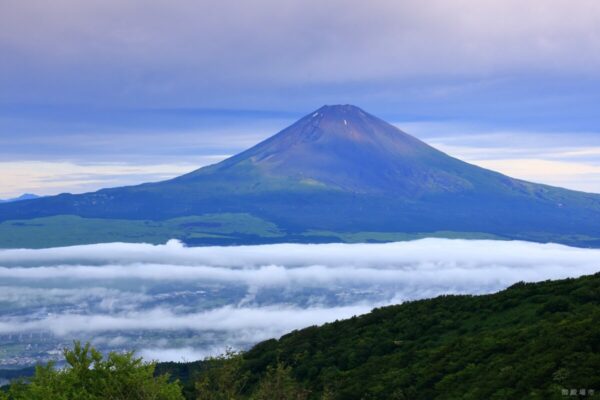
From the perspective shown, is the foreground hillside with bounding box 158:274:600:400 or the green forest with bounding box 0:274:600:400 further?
the green forest with bounding box 0:274:600:400

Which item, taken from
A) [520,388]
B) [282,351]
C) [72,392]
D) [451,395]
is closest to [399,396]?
[451,395]

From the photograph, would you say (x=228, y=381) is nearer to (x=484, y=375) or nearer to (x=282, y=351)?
(x=484, y=375)

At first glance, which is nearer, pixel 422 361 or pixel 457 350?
pixel 457 350

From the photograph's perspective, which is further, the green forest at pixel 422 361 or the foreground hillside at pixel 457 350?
the green forest at pixel 422 361

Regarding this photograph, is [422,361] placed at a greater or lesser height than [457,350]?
lesser
